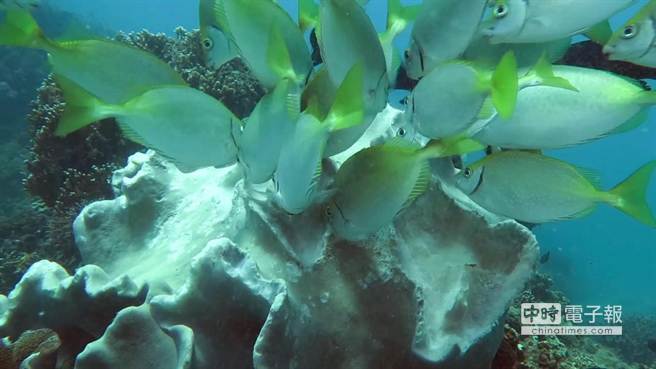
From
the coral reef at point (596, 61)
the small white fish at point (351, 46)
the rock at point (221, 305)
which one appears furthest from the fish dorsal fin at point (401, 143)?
the coral reef at point (596, 61)

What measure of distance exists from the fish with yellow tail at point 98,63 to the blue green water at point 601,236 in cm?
187

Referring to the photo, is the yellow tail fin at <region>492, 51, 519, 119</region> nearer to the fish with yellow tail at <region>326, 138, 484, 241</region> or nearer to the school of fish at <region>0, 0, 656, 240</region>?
the school of fish at <region>0, 0, 656, 240</region>

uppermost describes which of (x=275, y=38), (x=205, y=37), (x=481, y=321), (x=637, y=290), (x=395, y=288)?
(x=275, y=38)

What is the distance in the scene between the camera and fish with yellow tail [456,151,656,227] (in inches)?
79.4

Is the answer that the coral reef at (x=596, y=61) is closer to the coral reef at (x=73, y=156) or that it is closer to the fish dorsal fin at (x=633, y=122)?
the fish dorsal fin at (x=633, y=122)

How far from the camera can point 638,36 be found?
210cm

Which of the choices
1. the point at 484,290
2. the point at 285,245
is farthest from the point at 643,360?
the point at 285,245

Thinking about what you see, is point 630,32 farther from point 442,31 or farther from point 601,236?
point 601,236

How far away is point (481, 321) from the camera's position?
93.7 inches

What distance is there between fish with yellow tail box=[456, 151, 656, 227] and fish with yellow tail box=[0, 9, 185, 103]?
1341 millimetres

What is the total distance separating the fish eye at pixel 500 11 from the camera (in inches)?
74.4

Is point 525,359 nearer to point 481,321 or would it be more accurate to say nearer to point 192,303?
point 481,321

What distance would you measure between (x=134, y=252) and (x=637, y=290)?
118ft

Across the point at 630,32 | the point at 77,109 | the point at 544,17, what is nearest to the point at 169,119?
the point at 77,109
